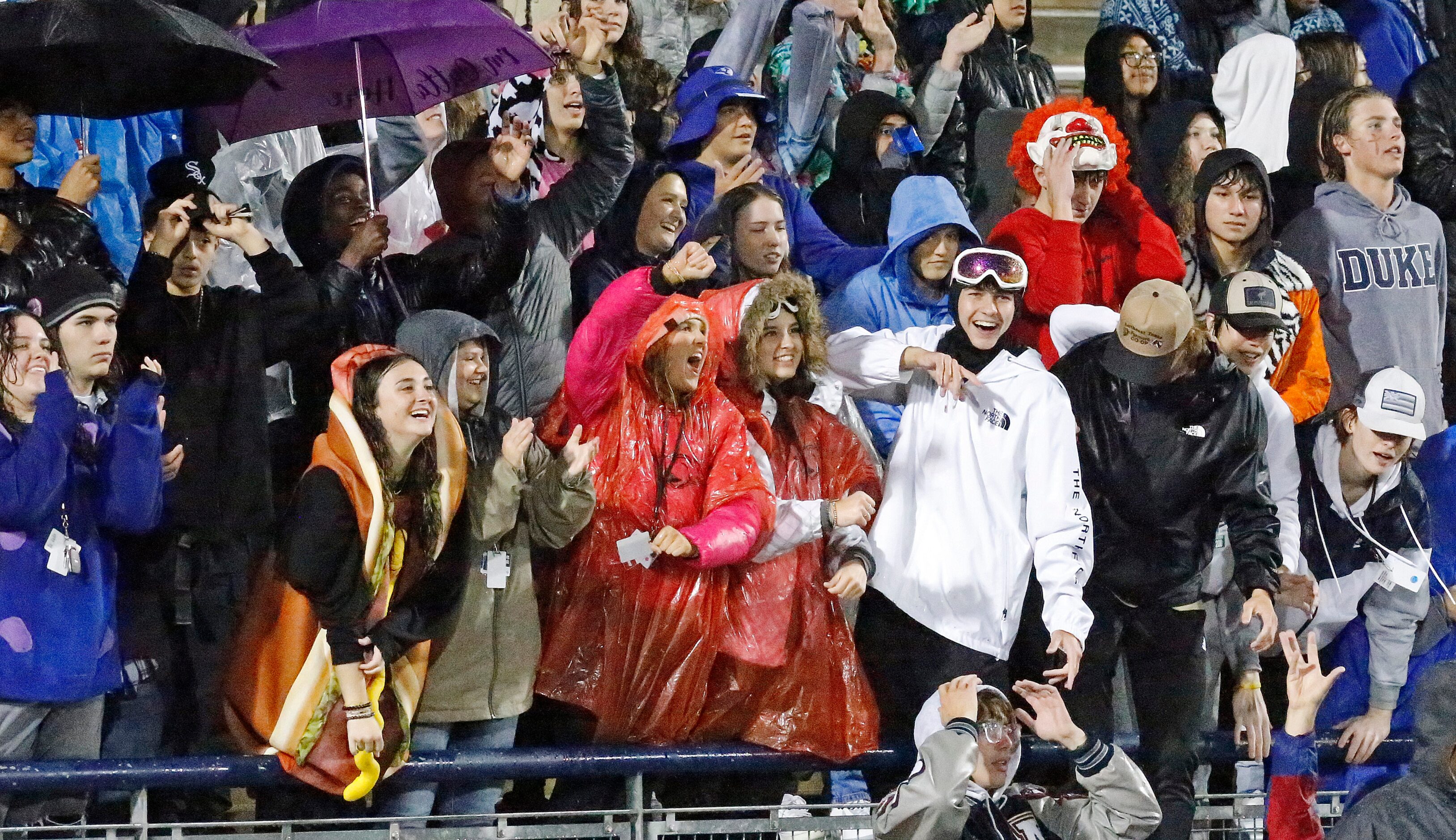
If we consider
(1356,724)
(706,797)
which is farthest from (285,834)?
(1356,724)

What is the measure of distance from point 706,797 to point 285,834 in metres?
1.13

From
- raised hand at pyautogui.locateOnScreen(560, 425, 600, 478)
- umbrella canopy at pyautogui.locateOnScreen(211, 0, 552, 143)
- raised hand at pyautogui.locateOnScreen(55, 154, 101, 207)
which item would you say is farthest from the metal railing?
umbrella canopy at pyautogui.locateOnScreen(211, 0, 552, 143)

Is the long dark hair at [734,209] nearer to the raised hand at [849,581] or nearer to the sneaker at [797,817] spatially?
the raised hand at [849,581]

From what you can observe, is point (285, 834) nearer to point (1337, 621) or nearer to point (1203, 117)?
point (1337, 621)

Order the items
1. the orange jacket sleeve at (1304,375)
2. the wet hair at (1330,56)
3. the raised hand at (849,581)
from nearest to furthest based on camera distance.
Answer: the raised hand at (849,581) < the orange jacket sleeve at (1304,375) < the wet hair at (1330,56)

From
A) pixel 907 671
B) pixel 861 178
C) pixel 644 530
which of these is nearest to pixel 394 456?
pixel 644 530

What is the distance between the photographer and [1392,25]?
773cm

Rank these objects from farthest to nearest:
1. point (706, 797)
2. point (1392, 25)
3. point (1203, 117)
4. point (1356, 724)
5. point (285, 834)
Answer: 1. point (1392, 25)
2. point (1203, 117)
3. point (1356, 724)
4. point (706, 797)
5. point (285, 834)

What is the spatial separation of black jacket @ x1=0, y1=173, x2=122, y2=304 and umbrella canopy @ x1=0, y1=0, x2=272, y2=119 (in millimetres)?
270

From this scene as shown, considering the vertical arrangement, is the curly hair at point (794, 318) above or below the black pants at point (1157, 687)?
above

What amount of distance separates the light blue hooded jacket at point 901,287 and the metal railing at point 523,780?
1.30m

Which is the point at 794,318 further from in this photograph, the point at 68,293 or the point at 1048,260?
the point at 68,293

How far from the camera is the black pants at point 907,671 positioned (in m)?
5.79

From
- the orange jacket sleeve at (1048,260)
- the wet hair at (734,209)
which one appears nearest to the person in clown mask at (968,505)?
the orange jacket sleeve at (1048,260)
